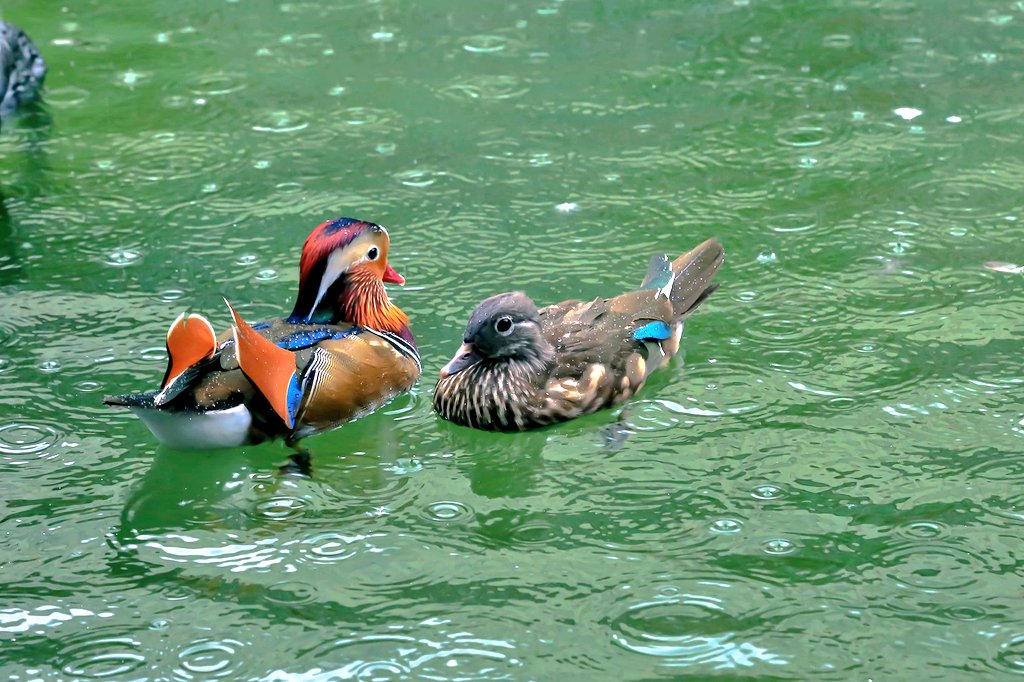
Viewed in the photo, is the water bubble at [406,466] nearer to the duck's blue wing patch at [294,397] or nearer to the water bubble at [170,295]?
the duck's blue wing patch at [294,397]

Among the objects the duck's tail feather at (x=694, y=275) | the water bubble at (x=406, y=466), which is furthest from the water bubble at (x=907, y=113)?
the water bubble at (x=406, y=466)

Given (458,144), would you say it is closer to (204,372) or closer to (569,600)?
(204,372)

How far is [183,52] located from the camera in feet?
25.6

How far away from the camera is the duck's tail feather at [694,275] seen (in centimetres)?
503

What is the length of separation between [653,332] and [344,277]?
3.54 ft

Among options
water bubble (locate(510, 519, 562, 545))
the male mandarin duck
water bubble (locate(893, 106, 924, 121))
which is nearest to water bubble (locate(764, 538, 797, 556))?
water bubble (locate(510, 519, 562, 545))

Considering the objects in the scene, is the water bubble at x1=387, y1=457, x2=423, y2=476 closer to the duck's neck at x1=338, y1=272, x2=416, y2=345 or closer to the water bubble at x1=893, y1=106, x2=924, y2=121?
the duck's neck at x1=338, y1=272, x2=416, y2=345

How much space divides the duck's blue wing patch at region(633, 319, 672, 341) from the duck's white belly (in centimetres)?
132

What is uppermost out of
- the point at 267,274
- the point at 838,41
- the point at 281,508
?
the point at 838,41

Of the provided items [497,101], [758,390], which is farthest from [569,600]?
[497,101]

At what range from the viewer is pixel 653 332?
4719 mm

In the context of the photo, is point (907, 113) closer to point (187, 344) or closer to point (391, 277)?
point (391, 277)

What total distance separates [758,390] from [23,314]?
281cm

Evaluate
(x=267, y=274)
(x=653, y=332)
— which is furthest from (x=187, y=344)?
(x=653, y=332)
